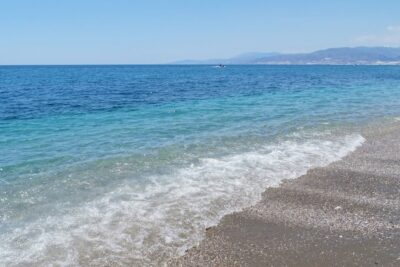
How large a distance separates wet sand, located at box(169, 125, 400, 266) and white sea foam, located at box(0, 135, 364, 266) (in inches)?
21.6

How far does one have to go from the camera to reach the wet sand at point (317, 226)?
784 cm

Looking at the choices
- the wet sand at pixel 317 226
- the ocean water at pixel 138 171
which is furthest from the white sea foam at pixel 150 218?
the wet sand at pixel 317 226

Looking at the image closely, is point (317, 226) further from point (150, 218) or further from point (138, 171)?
point (138, 171)

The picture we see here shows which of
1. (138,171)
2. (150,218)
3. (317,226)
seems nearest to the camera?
(317,226)

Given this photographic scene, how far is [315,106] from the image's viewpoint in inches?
1288

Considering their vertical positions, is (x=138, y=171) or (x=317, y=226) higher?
(x=138, y=171)

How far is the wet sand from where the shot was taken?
7844 mm

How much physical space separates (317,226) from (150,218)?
4.00 meters

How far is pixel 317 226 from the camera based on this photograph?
9.33 metres

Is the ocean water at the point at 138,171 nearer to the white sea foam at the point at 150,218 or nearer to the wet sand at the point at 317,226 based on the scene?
the white sea foam at the point at 150,218

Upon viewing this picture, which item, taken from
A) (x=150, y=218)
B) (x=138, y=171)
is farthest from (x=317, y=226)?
(x=138, y=171)

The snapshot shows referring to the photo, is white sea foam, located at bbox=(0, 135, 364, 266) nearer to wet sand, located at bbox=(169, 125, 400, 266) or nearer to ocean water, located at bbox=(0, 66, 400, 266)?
ocean water, located at bbox=(0, 66, 400, 266)

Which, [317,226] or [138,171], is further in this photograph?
[138,171]

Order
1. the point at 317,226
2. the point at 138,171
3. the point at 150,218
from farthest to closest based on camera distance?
the point at 138,171, the point at 150,218, the point at 317,226
